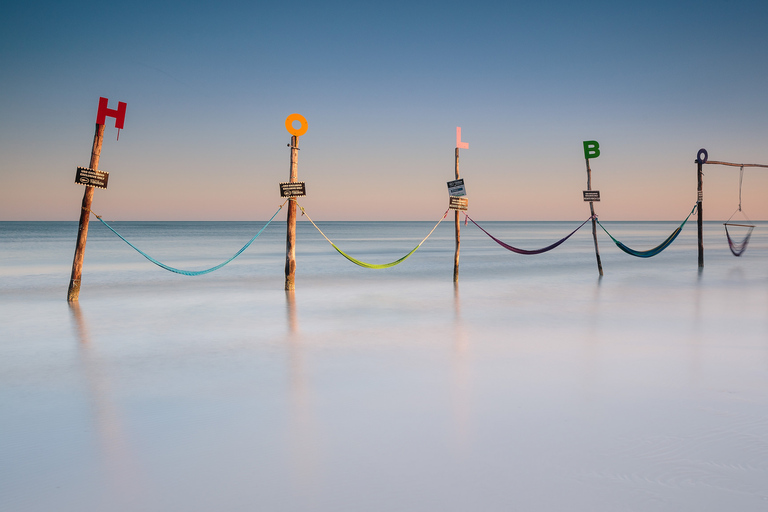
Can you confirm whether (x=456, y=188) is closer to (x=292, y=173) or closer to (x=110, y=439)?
(x=292, y=173)

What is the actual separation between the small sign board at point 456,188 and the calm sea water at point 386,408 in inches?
129

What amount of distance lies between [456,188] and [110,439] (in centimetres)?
900

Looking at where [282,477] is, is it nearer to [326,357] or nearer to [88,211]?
[326,357]

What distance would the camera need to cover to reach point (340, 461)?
3.21 metres

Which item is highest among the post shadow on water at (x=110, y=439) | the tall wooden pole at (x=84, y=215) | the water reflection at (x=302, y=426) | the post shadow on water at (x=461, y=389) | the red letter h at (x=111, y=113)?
the red letter h at (x=111, y=113)

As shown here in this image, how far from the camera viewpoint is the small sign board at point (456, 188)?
11.4 m

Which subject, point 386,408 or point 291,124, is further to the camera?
point 291,124

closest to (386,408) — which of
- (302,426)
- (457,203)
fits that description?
(302,426)

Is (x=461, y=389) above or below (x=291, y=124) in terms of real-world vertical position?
below

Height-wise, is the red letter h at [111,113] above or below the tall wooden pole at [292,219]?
above

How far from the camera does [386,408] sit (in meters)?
4.11

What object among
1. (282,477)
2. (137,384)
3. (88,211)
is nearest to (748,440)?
(282,477)

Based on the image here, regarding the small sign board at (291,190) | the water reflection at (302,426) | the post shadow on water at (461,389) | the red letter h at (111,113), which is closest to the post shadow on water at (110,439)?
the water reflection at (302,426)

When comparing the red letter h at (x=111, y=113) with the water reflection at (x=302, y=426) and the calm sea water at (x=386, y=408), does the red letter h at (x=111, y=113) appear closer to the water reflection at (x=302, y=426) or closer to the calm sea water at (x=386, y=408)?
the calm sea water at (x=386, y=408)
